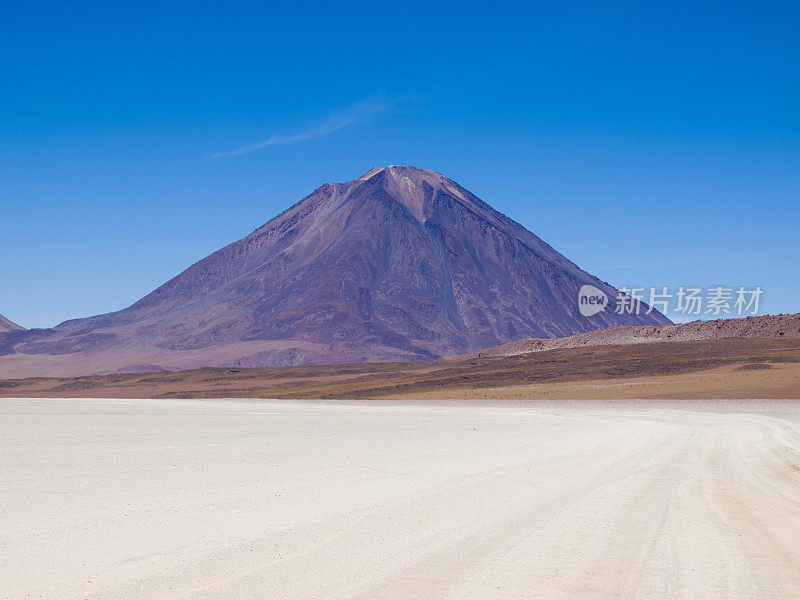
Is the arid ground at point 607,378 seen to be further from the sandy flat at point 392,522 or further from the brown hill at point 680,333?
the sandy flat at point 392,522

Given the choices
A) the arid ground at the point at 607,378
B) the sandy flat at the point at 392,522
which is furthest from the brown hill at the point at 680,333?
the sandy flat at the point at 392,522

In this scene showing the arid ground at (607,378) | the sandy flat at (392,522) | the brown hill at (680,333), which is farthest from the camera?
the brown hill at (680,333)

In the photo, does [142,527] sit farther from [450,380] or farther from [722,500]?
[450,380]

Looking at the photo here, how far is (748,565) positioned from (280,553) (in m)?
4.27

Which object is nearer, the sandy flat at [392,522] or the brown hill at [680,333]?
the sandy flat at [392,522]

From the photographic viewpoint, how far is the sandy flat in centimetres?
643

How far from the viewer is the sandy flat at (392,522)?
6.43 m

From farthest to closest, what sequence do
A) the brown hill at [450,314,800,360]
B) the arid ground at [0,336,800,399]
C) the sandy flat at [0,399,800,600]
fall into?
the brown hill at [450,314,800,360] < the arid ground at [0,336,800,399] < the sandy flat at [0,399,800,600]

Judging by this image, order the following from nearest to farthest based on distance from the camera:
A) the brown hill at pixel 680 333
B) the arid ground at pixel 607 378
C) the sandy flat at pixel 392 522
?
the sandy flat at pixel 392 522 < the arid ground at pixel 607 378 < the brown hill at pixel 680 333

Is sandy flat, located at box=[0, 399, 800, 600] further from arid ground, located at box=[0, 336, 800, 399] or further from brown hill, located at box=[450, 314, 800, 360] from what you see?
brown hill, located at box=[450, 314, 800, 360]

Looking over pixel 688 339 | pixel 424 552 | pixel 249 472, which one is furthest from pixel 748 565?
pixel 688 339

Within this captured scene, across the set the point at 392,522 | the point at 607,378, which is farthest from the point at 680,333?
the point at 392,522

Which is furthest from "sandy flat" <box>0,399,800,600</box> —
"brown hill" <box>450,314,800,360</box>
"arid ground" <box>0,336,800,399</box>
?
"brown hill" <box>450,314,800,360</box>

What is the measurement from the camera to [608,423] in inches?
1237
